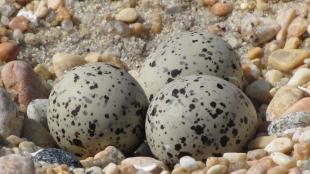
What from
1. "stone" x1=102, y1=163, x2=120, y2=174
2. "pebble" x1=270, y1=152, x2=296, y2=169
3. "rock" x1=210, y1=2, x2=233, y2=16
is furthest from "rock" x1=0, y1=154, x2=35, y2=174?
"rock" x1=210, y1=2, x2=233, y2=16

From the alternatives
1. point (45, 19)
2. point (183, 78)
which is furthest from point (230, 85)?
point (45, 19)

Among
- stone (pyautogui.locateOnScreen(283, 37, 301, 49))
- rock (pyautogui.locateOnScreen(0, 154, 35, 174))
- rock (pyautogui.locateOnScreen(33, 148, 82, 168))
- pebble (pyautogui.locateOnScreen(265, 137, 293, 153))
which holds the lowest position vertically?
rock (pyautogui.locateOnScreen(33, 148, 82, 168))

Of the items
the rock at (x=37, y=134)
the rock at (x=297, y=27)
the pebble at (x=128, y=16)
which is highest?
the pebble at (x=128, y=16)

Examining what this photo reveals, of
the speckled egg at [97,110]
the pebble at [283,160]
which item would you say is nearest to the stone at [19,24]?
the speckled egg at [97,110]

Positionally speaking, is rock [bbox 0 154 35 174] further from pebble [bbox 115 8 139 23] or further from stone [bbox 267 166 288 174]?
pebble [bbox 115 8 139 23]

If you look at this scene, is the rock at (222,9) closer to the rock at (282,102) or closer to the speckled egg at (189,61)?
the speckled egg at (189,61)
